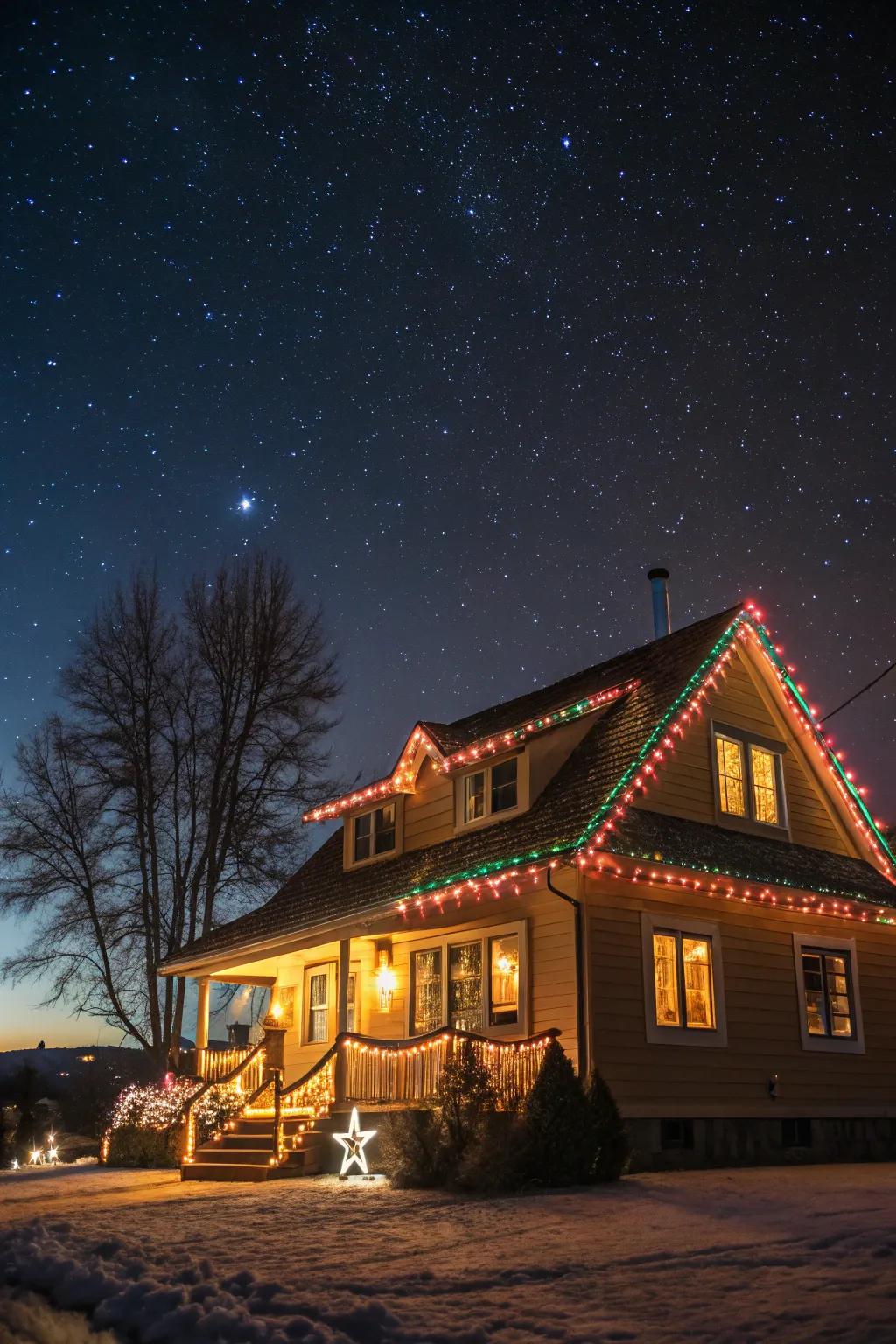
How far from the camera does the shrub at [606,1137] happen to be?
12.9 metres

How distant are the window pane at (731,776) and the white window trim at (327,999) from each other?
8.04 m

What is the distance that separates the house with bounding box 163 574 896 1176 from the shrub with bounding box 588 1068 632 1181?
1.05 metres

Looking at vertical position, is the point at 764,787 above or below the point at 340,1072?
above

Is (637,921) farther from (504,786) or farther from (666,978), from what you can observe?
(504,786)

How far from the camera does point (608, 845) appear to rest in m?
14.9

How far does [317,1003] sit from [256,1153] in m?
6.34

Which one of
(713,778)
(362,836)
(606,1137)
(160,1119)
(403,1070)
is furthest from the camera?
(362,836)

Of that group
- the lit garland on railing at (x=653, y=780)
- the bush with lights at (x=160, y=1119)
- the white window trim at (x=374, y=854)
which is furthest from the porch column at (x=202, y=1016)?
the lit garland on railing at (x=653, y=780)

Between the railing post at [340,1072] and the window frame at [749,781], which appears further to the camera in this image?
the window frame at [749,781]

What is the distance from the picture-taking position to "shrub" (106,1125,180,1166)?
19953 mm

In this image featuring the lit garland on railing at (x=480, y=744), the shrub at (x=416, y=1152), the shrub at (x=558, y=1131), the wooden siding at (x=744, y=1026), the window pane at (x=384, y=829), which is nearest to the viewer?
the shrub at (x=558, y=1131)

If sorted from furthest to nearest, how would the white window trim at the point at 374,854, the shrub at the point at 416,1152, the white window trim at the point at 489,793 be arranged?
the white window trim at the point at 374,854
the white window trim at the point at 489,793
the shrub at the point at 416,1152

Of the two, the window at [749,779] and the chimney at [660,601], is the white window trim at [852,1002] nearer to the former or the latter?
the window at [749,779]

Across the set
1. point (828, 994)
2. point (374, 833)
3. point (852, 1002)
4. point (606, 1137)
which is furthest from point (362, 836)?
point (606, 1137)
